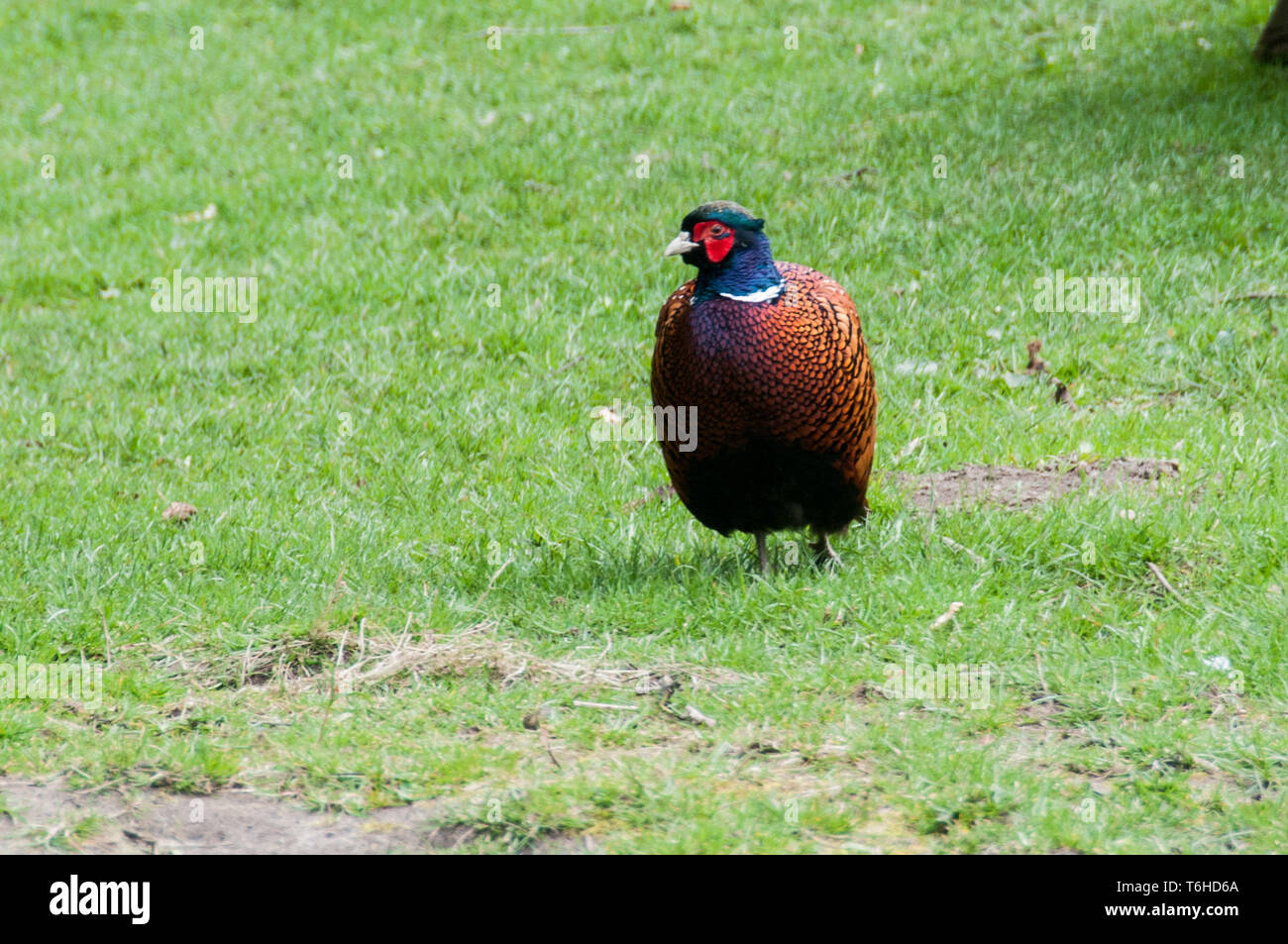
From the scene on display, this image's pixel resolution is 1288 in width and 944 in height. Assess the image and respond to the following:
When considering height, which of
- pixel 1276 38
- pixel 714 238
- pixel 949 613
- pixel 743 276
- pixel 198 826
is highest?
pixel 1276 38

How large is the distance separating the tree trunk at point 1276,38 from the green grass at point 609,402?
0.58 ft

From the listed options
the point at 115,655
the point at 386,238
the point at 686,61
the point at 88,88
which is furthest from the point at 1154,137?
the point at 88,88

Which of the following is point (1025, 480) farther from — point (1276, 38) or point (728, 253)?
point (1276, 38)

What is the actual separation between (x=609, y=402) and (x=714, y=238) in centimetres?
249

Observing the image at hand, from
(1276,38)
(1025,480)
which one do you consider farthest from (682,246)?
(1276,38)

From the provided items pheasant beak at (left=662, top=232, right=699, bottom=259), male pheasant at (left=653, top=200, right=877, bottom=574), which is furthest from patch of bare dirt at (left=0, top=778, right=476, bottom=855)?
pheasant beak at (left=662, top=232, right=699, bottom=259)

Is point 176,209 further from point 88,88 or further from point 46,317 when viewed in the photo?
point 88,88

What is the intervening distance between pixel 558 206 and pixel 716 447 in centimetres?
490

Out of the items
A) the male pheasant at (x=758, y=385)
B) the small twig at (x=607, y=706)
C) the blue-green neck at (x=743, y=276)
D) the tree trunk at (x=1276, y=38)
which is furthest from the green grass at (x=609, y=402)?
the blue-green neck at (x=743, y=276)

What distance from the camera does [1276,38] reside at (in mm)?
9914

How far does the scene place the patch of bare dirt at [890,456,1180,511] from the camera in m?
5.29

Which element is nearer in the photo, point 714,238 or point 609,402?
point 714,238

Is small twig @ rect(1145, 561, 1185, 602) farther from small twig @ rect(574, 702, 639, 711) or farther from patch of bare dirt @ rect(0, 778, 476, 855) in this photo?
patch of bare dirt @ rect(0, 778, 476, 855)

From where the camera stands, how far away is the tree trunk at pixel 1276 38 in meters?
9.85
